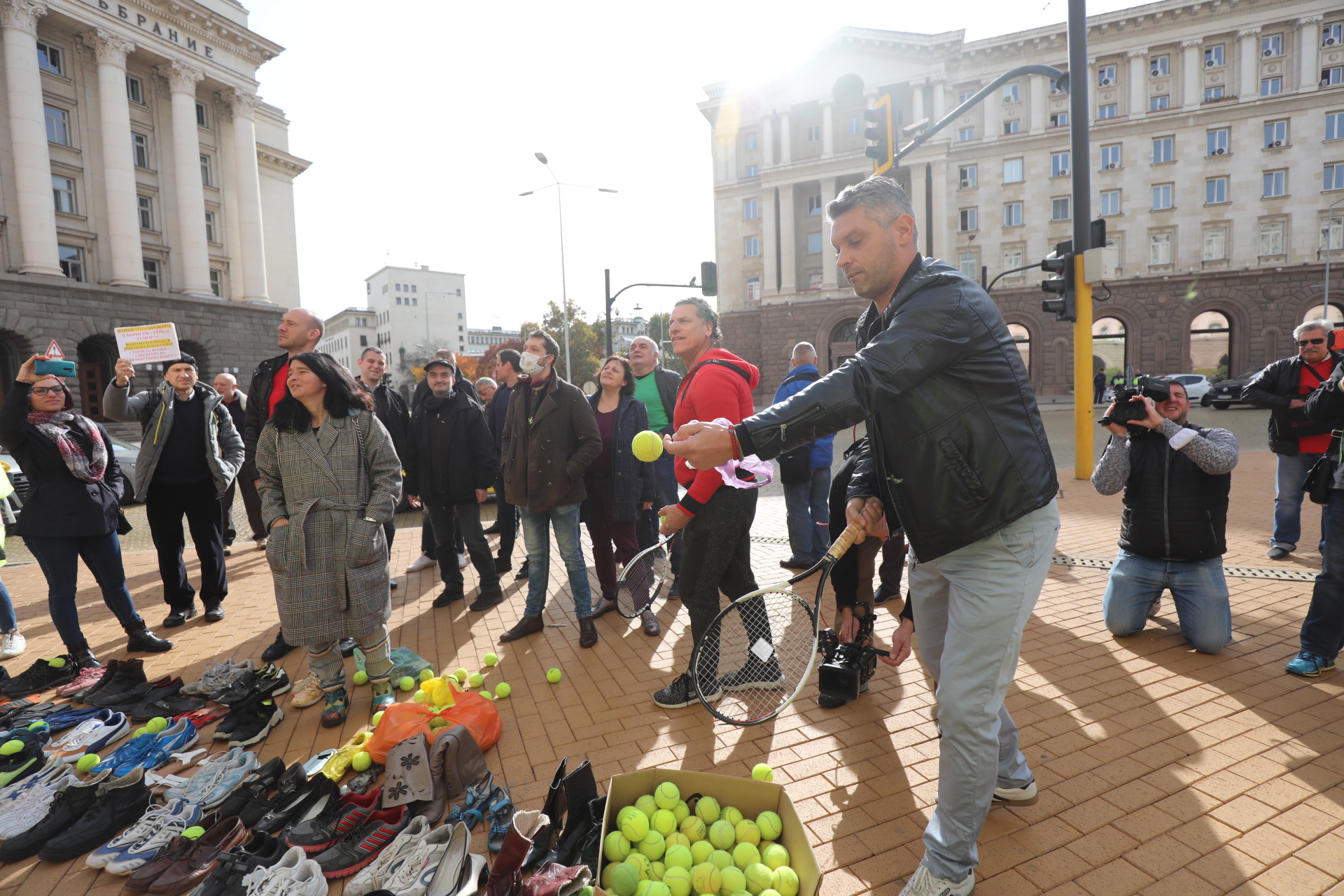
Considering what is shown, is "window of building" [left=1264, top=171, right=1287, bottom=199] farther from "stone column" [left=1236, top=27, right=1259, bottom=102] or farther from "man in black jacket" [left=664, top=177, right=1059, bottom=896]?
"man in black jacket" [left=664, top=177, right=1059, bottom=896]

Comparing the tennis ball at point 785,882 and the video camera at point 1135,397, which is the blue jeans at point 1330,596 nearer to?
the video camera at point 1135,397

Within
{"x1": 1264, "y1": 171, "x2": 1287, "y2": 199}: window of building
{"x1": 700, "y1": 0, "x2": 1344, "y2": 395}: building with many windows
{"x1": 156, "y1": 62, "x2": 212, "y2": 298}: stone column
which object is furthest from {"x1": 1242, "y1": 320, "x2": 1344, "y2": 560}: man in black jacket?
{"x1": 1264, "y1": 171, "x2": 1287, "y2": 199}: window of building

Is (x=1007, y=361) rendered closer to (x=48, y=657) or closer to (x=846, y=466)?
(x=846, y=466)

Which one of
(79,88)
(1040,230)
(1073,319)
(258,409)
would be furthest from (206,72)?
(1040,230)

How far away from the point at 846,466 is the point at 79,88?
41.1 metres

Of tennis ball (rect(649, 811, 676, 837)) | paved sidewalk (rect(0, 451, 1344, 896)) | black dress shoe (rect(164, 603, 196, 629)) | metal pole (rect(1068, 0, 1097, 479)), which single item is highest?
metal pole (rect(1068, 0, 1097, 479))

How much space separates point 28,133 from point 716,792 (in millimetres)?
38823

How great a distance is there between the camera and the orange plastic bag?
3559 mm

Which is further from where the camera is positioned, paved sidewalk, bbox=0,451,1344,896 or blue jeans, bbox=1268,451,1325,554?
blue jeans, bbox=1268,451,1325,554

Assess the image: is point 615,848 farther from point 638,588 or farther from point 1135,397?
point 1135,397

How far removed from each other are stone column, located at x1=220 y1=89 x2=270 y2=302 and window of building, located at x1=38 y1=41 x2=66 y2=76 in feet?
22.0

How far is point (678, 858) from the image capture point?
2.51 metres

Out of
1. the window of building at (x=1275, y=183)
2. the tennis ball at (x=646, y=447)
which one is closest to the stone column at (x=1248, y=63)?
the window of building at (x=1275, y=183)

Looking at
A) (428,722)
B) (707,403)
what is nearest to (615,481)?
(707,403)
